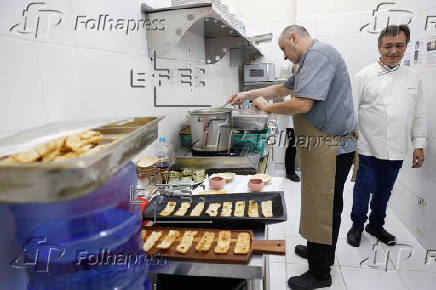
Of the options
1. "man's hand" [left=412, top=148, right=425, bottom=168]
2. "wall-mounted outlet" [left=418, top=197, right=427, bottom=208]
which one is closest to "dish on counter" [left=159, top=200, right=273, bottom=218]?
"man's hand" [left=412, top=148, right=425, bottom=168]

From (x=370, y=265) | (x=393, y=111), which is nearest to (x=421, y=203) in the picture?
(x=370, y=265)

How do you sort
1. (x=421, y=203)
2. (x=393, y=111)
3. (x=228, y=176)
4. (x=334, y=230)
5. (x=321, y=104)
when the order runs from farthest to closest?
1. (x=421, y=203)
2. (x=393, y=111)
3. (x=334, y=230)
4. (x=321, y=104)
5. (x=228, y=176)

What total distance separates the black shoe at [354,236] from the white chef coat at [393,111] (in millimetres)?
714

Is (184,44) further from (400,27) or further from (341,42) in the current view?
(341,42)

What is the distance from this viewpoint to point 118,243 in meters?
0.70

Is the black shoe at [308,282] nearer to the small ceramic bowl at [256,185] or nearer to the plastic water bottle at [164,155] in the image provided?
the small ceramic bowl at [256,185]

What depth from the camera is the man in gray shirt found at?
1.59m

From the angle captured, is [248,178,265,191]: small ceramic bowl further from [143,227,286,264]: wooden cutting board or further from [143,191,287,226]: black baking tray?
[143,227,286,264]: wooden cutting board

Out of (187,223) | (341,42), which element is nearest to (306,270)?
(187,223)

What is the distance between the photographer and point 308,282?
1.98 metres

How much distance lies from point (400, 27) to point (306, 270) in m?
2.06

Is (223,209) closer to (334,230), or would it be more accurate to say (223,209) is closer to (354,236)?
(334,230)

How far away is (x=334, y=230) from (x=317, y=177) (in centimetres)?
50

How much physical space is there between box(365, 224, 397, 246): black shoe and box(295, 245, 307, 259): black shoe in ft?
2.50
